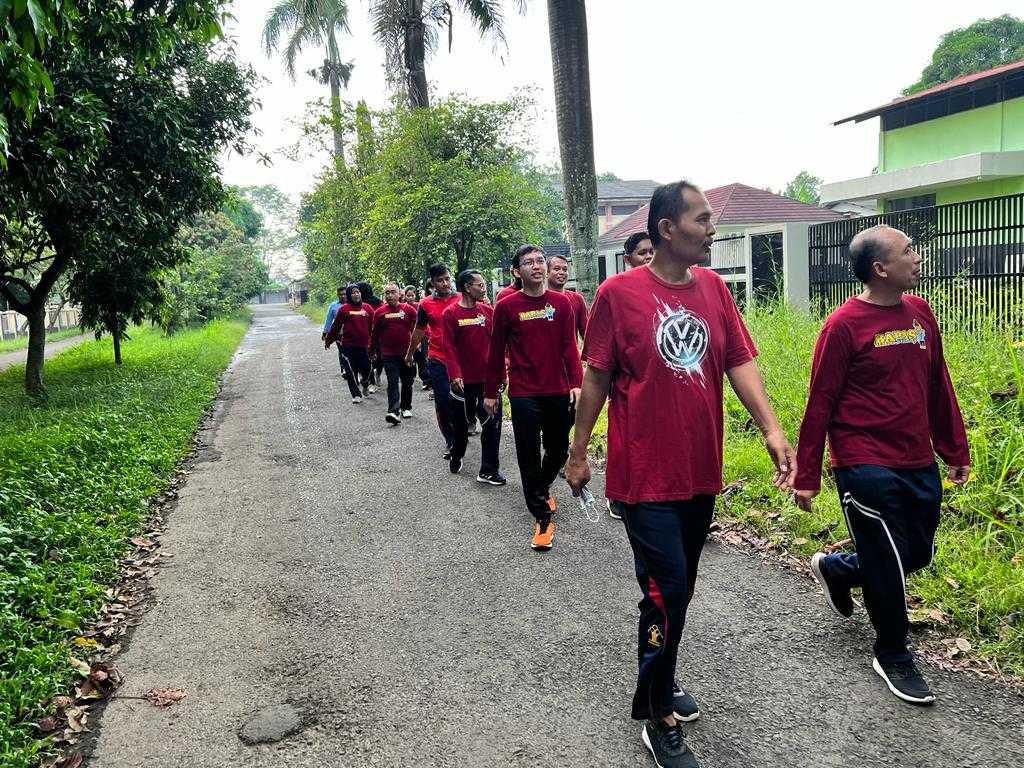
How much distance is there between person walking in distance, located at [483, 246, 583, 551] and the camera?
5.82 metres

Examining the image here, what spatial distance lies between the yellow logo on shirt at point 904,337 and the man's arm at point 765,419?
23.5 inches

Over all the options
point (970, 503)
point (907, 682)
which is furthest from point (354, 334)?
point (907, 682)

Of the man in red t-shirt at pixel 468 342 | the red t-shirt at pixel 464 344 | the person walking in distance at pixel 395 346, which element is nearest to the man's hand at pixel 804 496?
the man in red t-shirt at pixel 468 342

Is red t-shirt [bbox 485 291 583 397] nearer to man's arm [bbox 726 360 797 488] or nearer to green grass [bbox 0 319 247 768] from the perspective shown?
man's arm [bbox 726 360 797 488]

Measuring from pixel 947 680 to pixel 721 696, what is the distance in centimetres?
101

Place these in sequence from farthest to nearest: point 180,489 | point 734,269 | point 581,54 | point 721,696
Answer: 1. point 734,269
2. point 581,54
3. point 180,489
4. point 721,696

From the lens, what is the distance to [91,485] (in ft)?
24.0

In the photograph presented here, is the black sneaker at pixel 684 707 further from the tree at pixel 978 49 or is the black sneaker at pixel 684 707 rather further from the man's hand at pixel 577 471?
the tree at pixel 978 49

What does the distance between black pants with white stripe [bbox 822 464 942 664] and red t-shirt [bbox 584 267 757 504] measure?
0.79 m

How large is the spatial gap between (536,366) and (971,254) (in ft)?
20.5

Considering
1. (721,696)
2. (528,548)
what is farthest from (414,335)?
(721,696)

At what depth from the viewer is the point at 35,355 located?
14188 mm

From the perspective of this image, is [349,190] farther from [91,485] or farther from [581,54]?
[91,485]

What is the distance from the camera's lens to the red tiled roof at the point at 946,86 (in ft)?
78.7
